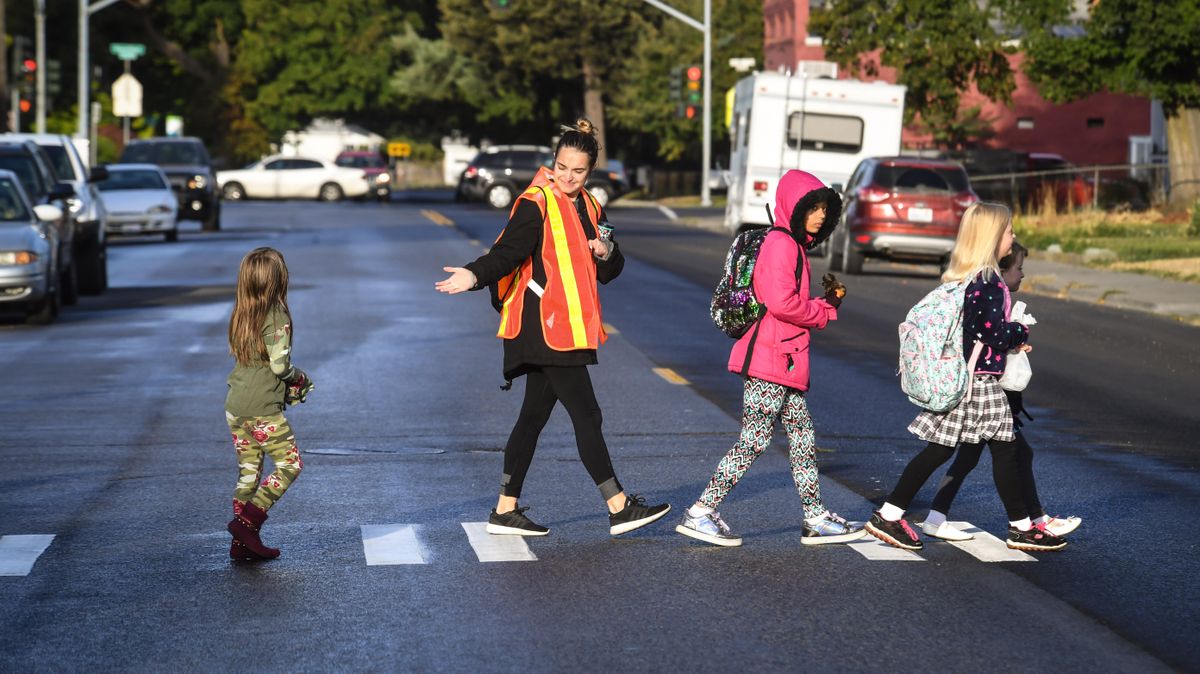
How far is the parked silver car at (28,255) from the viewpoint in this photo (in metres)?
18.2

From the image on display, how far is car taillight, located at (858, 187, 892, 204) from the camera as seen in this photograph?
27500 mm

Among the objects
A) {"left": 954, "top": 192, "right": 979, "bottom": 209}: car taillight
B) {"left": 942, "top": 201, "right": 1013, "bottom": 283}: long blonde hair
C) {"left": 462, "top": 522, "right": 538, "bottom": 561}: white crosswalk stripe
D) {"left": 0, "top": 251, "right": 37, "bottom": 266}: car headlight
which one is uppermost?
{"left": 942, "top": 201, "right": 1013, "bottom": 283}: long blonde hair

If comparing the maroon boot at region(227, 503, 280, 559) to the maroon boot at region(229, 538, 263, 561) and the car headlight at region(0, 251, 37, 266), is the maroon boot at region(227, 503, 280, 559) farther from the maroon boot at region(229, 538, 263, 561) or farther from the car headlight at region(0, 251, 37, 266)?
the car headlight at region(0, 251, 37, 266)

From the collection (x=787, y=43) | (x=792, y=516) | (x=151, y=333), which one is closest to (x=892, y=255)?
(x=151, y=333)

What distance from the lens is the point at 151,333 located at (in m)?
18.2

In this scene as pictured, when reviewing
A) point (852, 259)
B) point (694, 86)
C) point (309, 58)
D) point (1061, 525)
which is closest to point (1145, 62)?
point (852, 259)

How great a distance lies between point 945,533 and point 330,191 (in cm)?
5542

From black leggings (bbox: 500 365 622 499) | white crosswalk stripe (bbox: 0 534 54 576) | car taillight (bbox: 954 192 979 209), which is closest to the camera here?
white crosswalk stripe (bbox: 0 534 54 576)

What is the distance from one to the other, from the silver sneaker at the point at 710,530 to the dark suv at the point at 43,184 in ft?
44.2

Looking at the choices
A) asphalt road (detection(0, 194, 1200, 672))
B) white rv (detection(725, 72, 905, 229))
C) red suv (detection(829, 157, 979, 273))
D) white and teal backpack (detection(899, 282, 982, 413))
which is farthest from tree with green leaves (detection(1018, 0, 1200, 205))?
white and teal backpack (detection(899, 282, 982, 413))

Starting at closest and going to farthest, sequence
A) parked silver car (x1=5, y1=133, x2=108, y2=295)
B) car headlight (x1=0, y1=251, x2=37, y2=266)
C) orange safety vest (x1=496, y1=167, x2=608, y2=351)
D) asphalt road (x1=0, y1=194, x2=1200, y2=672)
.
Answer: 1. asphalt road (x1=0, y1=194, x2=1200, y2=672)
2. orange safety vest (x1=496, y1=167, x2=608, y2=351)
3. car headlight (x1=0, y1=251, x2=37, y2=266)
4. parked silver car (x1=5, y1=133, x2=108, y2=295)

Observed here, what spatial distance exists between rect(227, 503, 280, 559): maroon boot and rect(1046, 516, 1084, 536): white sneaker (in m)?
3.16

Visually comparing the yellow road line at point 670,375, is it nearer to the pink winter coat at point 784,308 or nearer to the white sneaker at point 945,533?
the white sneaker at point 945,533

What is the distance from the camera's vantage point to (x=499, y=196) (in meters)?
55.8
